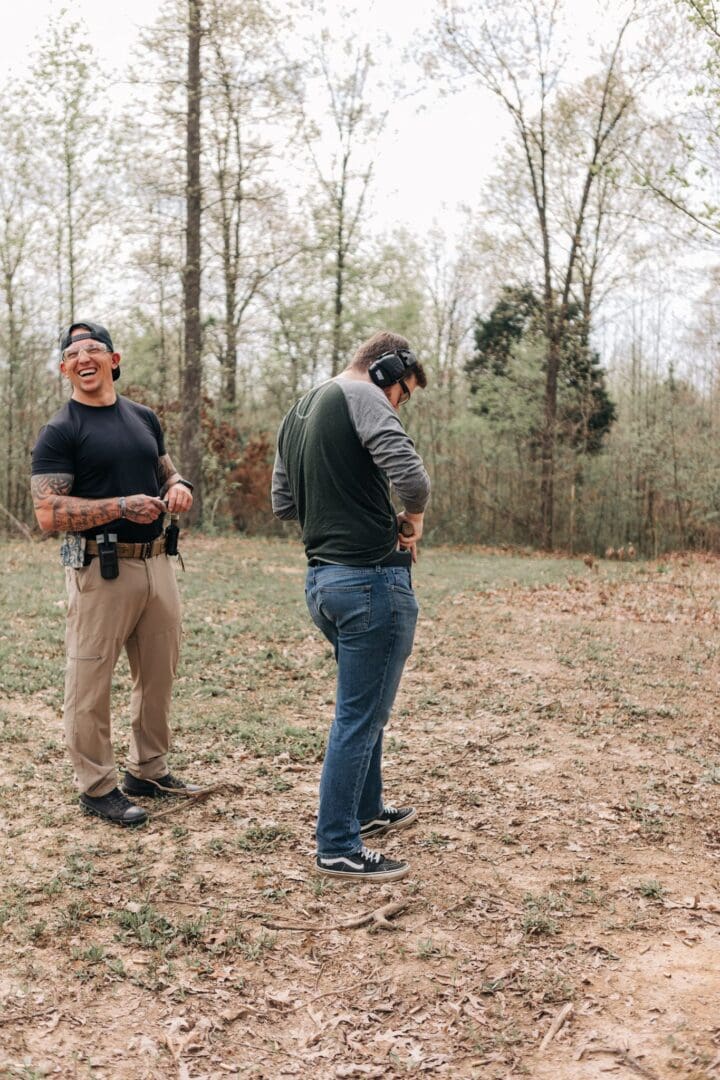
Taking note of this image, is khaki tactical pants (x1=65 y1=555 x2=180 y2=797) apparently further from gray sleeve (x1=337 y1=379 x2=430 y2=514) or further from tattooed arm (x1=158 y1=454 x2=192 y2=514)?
gray sleeve (x1=337 y1=379 x2=430 y2=514)

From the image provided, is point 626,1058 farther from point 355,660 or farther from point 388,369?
point 388,369

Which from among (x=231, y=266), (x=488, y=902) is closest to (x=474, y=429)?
(x=231, y=266)

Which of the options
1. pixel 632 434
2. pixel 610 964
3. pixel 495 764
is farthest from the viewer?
pixel 632 434

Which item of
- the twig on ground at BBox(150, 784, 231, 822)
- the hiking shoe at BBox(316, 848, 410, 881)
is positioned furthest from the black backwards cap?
the hiking shoe at BBox(316, 848, 410, 881)

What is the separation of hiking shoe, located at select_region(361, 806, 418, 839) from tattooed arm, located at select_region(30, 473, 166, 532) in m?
1.69

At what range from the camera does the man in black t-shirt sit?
13.1 feet

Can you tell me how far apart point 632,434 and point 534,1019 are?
65.4 ft

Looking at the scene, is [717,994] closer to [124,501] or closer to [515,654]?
[124,501]

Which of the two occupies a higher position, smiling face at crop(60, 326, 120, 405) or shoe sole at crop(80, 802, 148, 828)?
smiling face at crop(60, 326, 120, 405)

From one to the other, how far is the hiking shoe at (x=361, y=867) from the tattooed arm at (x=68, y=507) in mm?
1627

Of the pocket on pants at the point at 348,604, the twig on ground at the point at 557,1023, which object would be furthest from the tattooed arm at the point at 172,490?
the twig on ground at the point at 557,1023

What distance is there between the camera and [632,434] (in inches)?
848

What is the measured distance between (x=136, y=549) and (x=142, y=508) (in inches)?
8.7

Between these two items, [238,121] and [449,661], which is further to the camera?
[238,121]
